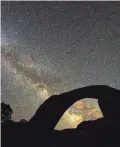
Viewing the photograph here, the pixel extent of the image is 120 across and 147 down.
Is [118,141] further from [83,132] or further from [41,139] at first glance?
[41,139]

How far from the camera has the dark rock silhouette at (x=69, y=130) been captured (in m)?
6.96

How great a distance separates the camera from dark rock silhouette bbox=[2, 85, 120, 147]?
6.96m

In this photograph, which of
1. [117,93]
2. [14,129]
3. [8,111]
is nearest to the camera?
[14,129]

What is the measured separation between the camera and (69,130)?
7.65 metres

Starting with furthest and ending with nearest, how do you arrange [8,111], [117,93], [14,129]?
[8,111] < [117,93] < [14,129]

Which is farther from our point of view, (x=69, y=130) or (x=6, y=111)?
(x=6, y=111)

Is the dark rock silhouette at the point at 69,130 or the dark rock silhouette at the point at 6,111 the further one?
the dark rock silhouette at the point at 6,111

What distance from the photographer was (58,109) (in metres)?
7.10

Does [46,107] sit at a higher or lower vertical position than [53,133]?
higher

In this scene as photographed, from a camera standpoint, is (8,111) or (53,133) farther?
(8,111)

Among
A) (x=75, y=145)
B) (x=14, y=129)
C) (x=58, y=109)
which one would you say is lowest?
(x=75, y=145)

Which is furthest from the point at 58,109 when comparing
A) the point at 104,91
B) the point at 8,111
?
the point at 8,111

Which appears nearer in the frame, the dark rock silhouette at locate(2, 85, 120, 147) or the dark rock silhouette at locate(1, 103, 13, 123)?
the dark rock silhouette at locate(2, 85, 120, 147)

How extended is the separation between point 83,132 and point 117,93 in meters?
1.33
